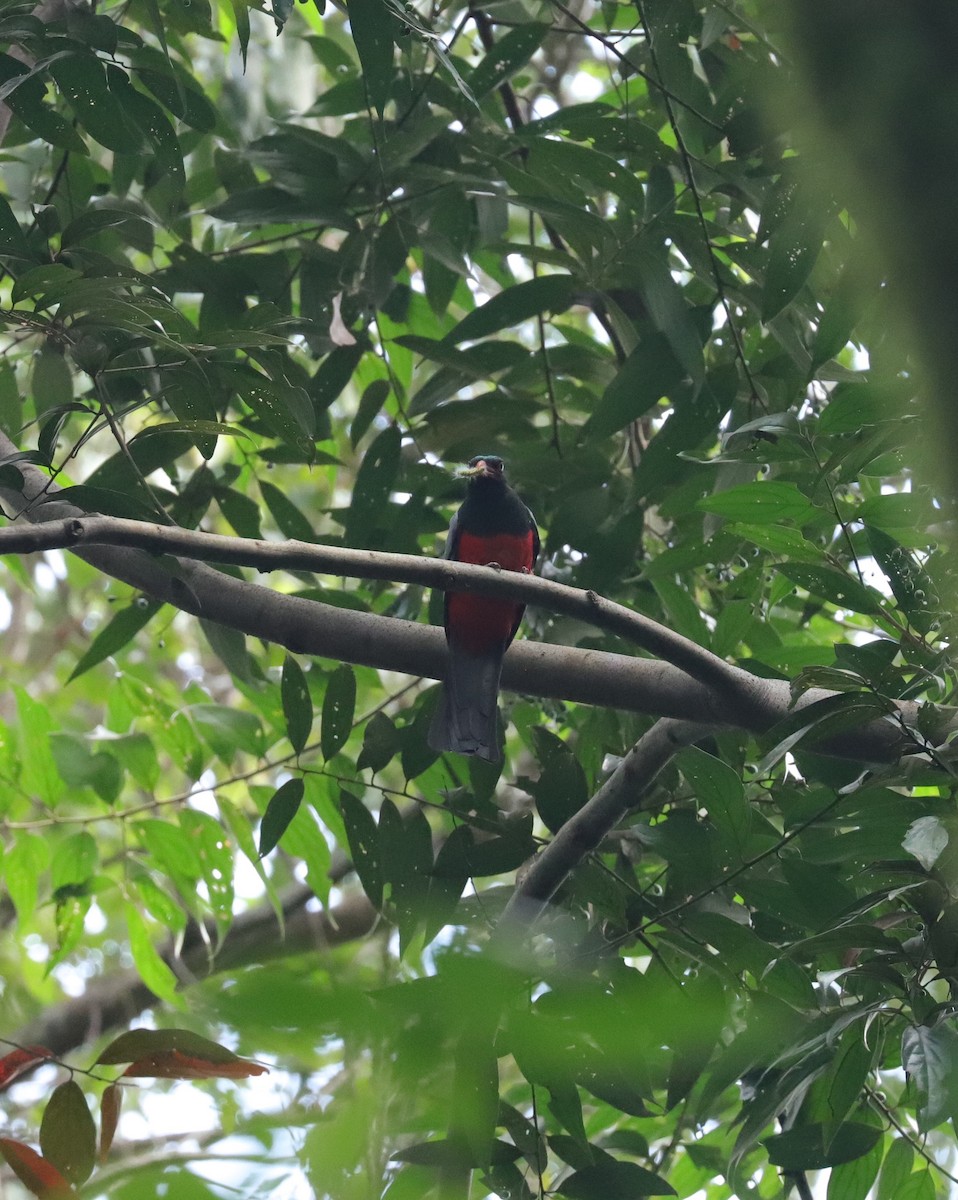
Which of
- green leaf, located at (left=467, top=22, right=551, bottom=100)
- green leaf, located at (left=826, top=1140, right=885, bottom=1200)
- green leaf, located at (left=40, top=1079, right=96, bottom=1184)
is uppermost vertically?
green leaf, located at (left=467, top=22, right=551, bottom=100)

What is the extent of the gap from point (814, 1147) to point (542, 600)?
4.27 feet

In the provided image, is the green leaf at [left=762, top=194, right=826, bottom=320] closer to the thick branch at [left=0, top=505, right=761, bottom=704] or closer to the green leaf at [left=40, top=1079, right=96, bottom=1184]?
the thick branch at [left=0, top=505, right=761, bottom=704]

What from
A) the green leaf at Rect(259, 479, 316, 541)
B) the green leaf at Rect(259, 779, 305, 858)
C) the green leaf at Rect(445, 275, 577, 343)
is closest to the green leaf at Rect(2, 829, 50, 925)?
the green leaf at Rect(259, 779, 305, 858)

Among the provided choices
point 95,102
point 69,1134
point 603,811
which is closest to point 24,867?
point 69,1134

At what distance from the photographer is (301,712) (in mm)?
3361

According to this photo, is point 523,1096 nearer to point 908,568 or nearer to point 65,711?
point 908,568

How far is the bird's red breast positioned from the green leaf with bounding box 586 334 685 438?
656 millimetres

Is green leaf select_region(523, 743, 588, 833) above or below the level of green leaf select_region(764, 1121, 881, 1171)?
above

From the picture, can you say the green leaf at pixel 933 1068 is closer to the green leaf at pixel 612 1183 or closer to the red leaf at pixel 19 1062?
the green leaf at pixel 612 1183

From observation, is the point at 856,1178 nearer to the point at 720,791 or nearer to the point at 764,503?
the point at 720,791

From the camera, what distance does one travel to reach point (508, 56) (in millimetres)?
3959

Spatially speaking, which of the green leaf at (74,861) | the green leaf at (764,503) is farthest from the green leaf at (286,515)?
the green leaf at (764,503)

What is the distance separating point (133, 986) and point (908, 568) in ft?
15.6

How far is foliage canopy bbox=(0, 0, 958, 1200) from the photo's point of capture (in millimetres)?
2162
